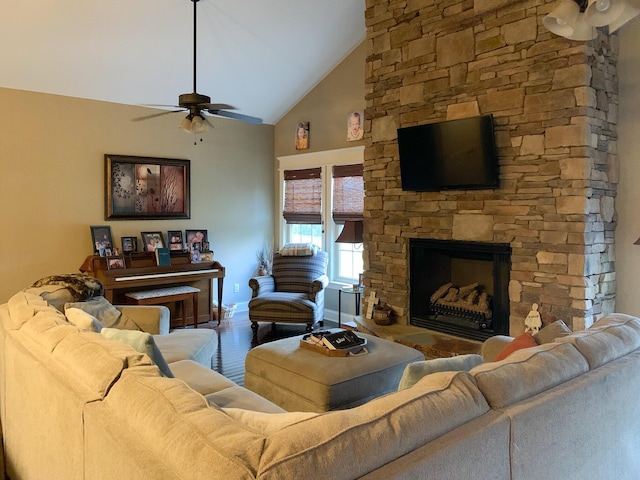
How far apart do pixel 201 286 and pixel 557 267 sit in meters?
4.15

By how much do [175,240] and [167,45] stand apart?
7.54ft

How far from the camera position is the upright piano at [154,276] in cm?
526

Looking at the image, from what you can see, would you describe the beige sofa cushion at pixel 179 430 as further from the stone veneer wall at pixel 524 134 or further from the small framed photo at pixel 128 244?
the small framed photo at pixel 128 244

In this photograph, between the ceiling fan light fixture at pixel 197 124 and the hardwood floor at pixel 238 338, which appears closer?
the ceiling fan light fixture at pixel 197 124

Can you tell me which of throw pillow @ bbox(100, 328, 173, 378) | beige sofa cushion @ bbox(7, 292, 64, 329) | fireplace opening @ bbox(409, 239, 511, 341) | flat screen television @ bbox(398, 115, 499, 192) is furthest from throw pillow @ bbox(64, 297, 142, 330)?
flat screen television @ bbox(398, 115, 499, 192)

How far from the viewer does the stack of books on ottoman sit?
304cm

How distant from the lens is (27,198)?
5.18m

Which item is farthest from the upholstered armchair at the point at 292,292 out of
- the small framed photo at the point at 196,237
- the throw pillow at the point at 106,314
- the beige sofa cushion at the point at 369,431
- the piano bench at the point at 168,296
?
the beige sofa cushion at the point at 369,431

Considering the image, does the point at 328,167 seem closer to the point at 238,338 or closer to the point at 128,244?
the point at 238,338

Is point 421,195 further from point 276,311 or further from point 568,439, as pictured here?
point 568,439

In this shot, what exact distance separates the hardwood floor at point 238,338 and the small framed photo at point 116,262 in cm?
120

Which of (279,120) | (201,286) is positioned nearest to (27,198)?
(201,286)

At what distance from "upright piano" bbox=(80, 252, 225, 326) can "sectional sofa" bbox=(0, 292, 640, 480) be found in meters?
3.08

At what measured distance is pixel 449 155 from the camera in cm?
405
